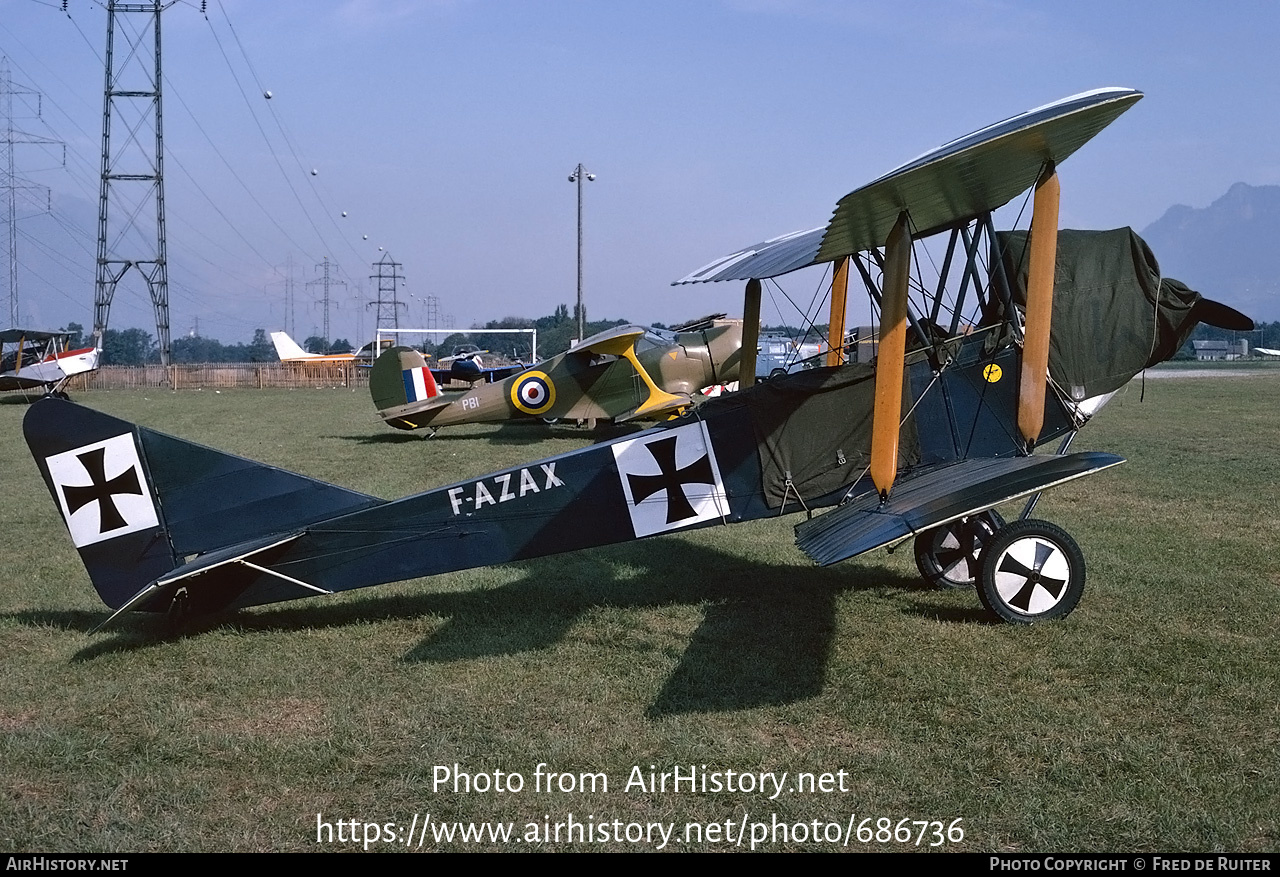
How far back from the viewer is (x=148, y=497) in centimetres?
580

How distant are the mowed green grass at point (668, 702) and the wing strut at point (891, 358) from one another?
3.51 feet

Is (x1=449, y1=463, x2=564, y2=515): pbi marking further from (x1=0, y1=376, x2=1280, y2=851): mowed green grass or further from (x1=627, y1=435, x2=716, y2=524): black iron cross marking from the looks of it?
(x1=0, y1=376, x2=1280, y2=851): mowed green grass

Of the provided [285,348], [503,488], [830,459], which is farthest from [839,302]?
[285,348]

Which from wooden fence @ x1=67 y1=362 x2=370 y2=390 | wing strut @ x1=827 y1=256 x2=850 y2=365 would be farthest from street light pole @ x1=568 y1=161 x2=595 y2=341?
wing strut @ x1=827 y1=256 x2=850 y2=365

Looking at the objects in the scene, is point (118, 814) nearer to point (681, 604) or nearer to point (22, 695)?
point (22, 695)

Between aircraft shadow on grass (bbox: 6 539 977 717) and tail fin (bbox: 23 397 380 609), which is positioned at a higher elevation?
tail fin (bbox: 23 397 380 609)

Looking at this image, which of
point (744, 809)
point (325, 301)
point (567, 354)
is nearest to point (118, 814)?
point (744, 809)

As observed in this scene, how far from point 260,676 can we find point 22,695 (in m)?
1.14

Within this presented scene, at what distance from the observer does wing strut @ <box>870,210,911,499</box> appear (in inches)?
218

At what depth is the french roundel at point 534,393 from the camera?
18.2 metres

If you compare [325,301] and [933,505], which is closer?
[933,505]

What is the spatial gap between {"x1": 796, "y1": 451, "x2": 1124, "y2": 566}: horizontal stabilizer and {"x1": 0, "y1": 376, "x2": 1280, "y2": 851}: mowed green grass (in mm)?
757

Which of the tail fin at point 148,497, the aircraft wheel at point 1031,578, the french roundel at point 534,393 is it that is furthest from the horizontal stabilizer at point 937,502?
the french roundel at point 534,393

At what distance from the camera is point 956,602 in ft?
21.2
